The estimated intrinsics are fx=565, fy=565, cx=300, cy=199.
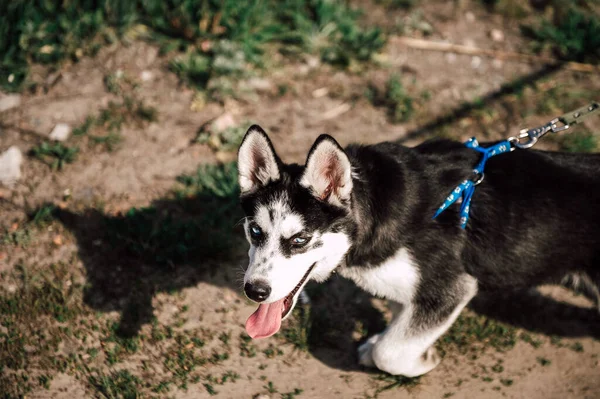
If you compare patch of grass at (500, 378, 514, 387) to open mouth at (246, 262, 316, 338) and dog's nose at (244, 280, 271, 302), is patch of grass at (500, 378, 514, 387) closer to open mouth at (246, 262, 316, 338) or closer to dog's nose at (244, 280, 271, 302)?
open mouth at (246, 262, 316, 338)

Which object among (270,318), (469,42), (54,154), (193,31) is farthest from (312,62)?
(270,318)

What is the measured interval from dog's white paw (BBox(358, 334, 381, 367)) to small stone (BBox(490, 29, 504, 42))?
13.2 ft

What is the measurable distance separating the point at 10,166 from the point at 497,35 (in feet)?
17.0

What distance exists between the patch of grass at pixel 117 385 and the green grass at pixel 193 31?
3.02 metres

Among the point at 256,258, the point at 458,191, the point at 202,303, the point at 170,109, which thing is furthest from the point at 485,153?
the point at 170,109

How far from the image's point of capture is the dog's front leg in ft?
11.0

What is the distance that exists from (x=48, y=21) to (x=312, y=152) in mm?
4002

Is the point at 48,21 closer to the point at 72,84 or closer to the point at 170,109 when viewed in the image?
the point at 72,84

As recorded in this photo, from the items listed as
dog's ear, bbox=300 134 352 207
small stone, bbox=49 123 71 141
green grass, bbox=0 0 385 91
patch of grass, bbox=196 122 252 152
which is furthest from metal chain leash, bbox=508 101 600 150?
small stone, bbox=49 123 71 141

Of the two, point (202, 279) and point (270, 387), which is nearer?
point (270, 387)

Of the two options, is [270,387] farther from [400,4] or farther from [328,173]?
[400,4]

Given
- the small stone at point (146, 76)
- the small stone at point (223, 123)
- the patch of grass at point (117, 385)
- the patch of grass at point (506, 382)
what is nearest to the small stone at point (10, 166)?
the small stone at point (146, 76)

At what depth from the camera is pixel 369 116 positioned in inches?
220

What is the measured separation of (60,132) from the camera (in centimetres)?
508
